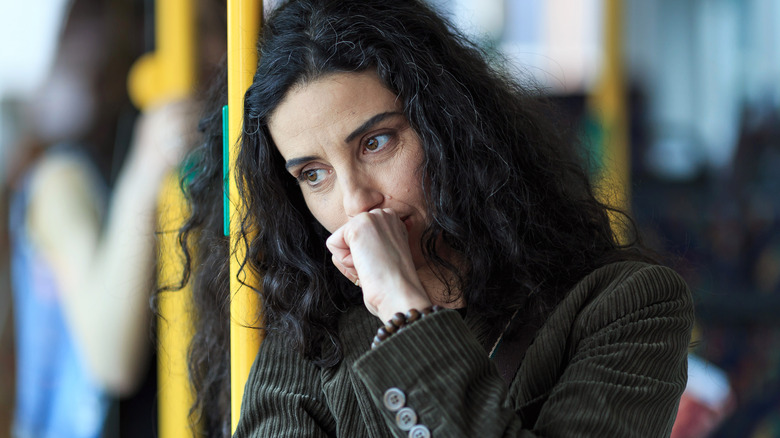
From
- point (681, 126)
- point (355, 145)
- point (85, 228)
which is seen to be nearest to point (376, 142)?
point (355, 145)

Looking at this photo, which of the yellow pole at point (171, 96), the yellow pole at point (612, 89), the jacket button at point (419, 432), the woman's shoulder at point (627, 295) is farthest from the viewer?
the yellow pole at point (612, 89)

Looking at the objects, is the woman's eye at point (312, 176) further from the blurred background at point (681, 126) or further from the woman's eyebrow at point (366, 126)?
the blurred background at point (681, 126)

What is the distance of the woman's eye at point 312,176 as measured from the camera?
1270 millimetres

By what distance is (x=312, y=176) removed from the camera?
1.29 metres

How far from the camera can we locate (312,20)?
129 centimetres

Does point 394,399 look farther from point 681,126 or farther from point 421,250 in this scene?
point 681,126

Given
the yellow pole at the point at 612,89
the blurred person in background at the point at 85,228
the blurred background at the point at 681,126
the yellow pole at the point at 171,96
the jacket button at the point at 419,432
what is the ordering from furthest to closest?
1. the yellow pole at the point at 612,89
2. the blurred background at the point at 681,126
3. the blurred person in background at the point at 85,228
4. the yellow pole at the point at 171,96
5. the jacket button at the point at 419,432

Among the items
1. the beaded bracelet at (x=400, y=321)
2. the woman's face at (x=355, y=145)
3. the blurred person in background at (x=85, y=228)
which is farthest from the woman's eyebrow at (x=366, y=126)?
the blurred person in background at (x=85, y=228)

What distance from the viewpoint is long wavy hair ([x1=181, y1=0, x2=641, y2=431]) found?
1235mm

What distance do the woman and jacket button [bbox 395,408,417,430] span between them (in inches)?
0.8

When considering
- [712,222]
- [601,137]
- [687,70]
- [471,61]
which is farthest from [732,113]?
[471,61]

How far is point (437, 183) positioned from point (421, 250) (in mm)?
115

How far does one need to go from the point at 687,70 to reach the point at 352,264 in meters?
3.40

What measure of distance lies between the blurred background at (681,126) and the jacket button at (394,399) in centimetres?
100
